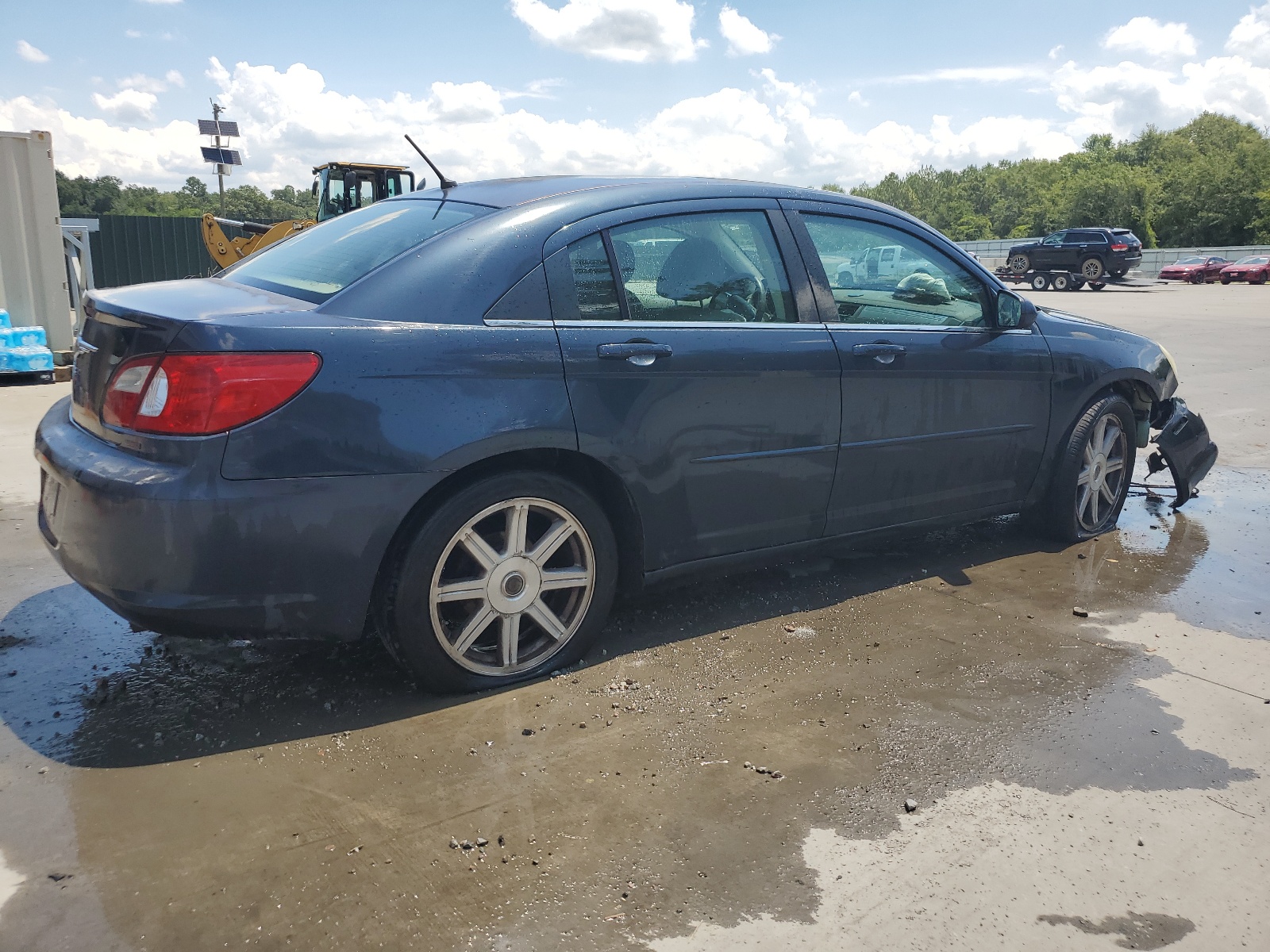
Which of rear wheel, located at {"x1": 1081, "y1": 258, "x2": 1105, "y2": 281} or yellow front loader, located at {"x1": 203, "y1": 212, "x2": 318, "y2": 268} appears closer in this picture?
yellow front loader, located at {"x1": 203, "y1": 212, "x2": 318, "y2": 268}

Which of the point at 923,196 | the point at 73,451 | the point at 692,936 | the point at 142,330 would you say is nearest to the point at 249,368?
the point at 142,330

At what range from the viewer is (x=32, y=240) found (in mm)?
10859

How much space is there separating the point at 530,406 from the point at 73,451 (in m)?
1.34

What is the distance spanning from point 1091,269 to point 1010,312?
113 feet

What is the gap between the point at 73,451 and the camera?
294 centimetres

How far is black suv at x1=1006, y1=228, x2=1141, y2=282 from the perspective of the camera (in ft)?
113

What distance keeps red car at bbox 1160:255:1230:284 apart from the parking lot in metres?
43.3

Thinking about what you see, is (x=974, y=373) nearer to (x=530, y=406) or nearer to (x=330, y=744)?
(x=530, y=406)

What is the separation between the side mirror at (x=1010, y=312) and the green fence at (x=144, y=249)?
25860mm

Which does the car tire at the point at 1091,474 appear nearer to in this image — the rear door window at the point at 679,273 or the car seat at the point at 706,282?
the rear door window at the point at 679,273

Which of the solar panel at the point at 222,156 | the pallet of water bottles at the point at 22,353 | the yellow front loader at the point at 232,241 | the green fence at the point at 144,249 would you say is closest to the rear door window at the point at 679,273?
the pallet of water bottles at the point at 22,353

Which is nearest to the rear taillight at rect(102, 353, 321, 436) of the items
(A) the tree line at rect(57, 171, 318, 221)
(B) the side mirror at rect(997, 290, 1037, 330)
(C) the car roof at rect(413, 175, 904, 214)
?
(C) the car roof at rect(413, 175, 904, 214)

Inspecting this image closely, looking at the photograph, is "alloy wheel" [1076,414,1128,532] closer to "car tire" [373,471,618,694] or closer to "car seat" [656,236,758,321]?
"car seat" [656,236,758,321]

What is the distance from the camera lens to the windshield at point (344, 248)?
3.22 meters
